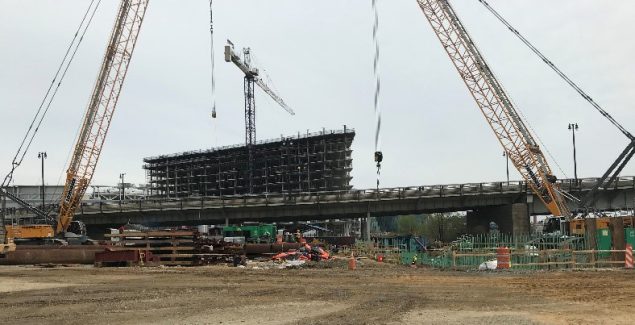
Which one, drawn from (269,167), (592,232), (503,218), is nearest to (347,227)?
(269,167)

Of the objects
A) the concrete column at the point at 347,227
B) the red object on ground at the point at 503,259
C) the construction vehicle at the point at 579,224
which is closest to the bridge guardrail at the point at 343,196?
the construction vehicle at the point at 579,224

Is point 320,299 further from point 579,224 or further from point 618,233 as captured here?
point 579,224

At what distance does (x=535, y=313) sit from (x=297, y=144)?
153 meters

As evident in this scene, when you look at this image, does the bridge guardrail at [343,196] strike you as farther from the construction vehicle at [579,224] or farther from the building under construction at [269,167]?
the building under construction at [269,167]

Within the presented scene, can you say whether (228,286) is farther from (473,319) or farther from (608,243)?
(608,243)

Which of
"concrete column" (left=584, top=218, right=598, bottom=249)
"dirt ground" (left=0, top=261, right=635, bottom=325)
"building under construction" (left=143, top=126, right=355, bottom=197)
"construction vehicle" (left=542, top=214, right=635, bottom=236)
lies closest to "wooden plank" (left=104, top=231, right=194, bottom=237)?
"dirt ground" (left=0, top=261, right=635, bottom=325)

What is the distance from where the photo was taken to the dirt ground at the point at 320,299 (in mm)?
13398

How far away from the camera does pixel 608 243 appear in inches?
1359

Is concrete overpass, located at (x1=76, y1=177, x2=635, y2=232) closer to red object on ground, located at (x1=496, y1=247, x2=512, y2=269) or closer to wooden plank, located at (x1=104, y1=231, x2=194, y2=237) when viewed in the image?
wooden plank, located at (x1=104, y1=231, x2=194, y2=237)

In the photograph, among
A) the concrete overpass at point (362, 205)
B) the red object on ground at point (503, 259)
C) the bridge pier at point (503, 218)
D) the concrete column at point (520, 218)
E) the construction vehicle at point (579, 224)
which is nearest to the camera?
the red object on ground at point (503, 259)

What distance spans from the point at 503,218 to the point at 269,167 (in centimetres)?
10386

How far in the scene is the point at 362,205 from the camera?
79188mm

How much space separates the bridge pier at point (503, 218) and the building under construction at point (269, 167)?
76.4 m

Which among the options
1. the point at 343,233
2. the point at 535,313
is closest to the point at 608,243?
the point at 535,313
